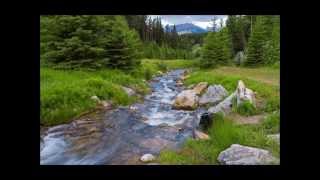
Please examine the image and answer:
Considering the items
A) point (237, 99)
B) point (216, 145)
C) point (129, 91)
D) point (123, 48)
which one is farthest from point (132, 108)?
point (237, 99)

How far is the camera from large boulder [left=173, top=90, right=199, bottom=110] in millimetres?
3736

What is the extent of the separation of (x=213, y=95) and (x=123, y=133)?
0.74 metres

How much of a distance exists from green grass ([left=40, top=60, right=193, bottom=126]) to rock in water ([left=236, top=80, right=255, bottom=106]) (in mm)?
430

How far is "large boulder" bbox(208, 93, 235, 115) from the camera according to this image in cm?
371

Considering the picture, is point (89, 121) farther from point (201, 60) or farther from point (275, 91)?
point (275, 91)

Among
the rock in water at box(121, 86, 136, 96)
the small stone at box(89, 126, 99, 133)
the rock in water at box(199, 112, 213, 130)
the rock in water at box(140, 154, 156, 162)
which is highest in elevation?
the rock in water at box(121, 86, 136, 96)

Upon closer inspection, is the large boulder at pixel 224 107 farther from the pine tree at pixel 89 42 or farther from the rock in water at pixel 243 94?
the pine tree at pixel 89 42

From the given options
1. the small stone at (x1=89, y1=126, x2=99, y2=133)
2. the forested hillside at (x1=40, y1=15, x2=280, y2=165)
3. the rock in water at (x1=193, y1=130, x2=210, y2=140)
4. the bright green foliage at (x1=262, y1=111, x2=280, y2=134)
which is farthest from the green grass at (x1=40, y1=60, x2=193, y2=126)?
the bright green foliage at (x1=262, y1=111, x2=280, y2=134)

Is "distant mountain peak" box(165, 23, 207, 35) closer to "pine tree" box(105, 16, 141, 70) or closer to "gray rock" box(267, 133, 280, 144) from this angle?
"pine tree" box(105, 16, 141, 70)

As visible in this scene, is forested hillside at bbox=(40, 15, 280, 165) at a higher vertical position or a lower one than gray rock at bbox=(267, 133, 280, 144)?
higher

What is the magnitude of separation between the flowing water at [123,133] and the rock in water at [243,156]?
0.32 meters

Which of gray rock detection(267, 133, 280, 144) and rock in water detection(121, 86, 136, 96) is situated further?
rock in water detection(121, 86, 136, 96)

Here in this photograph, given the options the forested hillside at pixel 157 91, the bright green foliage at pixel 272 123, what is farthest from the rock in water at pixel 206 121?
the bright green foliage at pixel 272 123

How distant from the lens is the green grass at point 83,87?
367 cm
